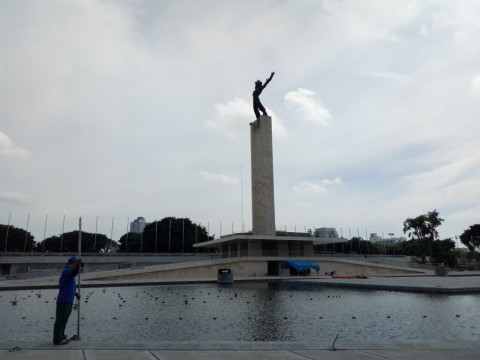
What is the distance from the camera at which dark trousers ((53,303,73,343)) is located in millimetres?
7250

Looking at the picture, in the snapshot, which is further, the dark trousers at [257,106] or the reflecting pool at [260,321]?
the dark trousers at [257,106]

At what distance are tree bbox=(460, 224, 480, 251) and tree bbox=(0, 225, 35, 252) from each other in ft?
342

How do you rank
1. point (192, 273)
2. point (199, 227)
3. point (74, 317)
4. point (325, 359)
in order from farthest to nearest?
point (199, 227) < point (192, 273) < point (74, 317) < point (325, 359)

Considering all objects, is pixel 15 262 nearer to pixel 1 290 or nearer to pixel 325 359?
pixel 1 290

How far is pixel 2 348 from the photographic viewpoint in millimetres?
6645

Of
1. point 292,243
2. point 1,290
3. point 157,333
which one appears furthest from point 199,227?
point 157,333

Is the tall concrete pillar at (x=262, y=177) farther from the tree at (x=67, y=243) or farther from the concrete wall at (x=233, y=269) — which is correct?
the tree at (x=67, y=243)

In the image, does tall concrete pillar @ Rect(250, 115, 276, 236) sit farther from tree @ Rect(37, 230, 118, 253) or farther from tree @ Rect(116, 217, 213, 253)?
tree @ Rect(37, 230, 118, 253)

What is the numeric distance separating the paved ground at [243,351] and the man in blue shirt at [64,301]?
0.29 m

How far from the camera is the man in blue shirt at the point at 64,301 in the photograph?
7.29 metres

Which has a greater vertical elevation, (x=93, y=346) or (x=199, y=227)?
(x=199, y=227)

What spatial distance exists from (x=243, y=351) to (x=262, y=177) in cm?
4468

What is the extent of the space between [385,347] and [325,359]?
1452mm

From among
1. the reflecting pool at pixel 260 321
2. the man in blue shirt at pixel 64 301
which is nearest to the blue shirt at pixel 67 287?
the man in blue shirt at pixel 64 301
